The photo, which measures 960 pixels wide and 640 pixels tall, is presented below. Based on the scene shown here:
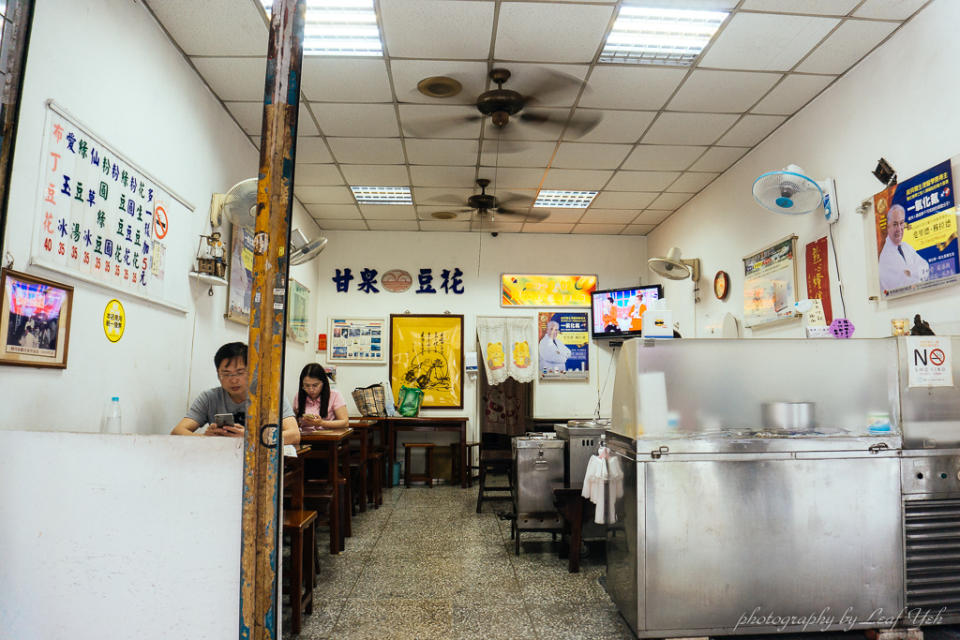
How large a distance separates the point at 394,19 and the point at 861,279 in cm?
345

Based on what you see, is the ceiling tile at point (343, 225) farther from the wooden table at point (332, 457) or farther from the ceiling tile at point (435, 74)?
the wooden table at point (332, 457)

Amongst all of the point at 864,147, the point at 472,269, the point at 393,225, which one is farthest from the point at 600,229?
the point at 864,147

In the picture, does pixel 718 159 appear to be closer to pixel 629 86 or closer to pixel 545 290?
pixel 629 86

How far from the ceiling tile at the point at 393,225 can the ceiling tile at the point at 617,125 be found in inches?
126

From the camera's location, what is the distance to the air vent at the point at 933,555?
282 cm

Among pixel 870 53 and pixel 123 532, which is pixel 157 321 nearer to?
pixel 123 532

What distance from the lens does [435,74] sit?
13.3ft

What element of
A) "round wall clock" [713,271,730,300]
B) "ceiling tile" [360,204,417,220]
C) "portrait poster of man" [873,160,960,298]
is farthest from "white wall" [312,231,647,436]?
"portrait poster of man" [873,160,960,298]

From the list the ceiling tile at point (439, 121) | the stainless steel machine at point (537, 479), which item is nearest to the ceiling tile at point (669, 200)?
the ceiling tile at point (439, 121)

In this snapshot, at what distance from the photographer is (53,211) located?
2.55 m

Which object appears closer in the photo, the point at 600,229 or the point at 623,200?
the point at 623,200

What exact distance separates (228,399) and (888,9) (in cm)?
454

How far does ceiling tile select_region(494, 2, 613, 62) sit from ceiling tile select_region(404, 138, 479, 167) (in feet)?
4.61

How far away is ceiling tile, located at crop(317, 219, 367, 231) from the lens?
7.68 m
